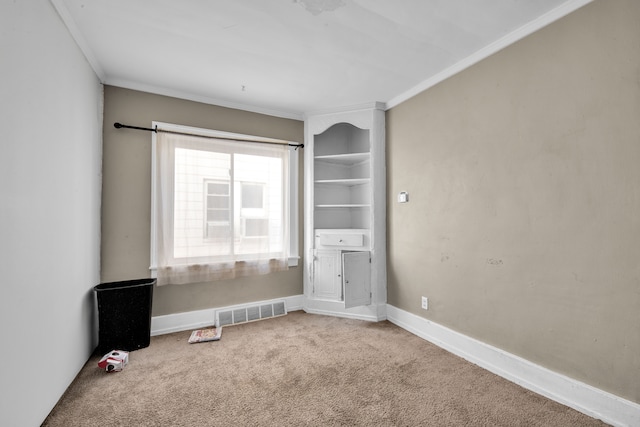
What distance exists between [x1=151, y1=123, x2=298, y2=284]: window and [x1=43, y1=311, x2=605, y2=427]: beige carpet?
2.79ft

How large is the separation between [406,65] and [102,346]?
142 inches

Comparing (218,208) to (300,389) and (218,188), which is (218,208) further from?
(300,389)

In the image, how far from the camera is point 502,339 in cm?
219

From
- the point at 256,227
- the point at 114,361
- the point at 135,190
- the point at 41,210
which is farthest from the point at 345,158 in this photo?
the point at 114,361

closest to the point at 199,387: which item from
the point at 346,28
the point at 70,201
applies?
the point at 70,201

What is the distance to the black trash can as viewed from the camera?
2461mm

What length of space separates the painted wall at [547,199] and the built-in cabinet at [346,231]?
655 millimetres

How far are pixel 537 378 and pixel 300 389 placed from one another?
5.30 feet

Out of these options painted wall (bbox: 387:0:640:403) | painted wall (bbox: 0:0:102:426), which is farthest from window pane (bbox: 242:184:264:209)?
painted wall (bbox: 387:0:640:403)

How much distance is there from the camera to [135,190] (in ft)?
9.43

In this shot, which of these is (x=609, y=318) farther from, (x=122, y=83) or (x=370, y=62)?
(x=122, y=83)

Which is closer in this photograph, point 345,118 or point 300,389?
point 300,389

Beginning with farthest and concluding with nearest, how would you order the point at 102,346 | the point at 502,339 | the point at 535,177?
the point at 102,346, the point at 502,339, the point at 535,177

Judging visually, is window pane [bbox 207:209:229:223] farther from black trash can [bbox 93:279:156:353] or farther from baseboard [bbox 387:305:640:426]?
baseboard [bbox 387:305:640:426]
